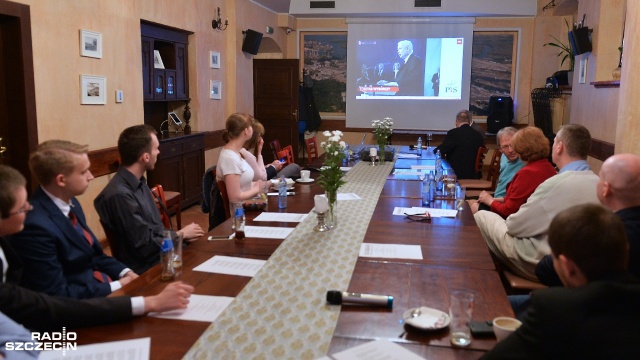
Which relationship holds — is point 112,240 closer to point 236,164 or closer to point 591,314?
point 236,164

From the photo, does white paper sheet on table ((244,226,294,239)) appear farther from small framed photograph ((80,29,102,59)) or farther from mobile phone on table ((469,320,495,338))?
small framed photograph ((80,29,102,59))

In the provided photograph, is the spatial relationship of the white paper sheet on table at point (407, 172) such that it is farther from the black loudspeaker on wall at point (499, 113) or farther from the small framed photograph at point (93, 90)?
the black loudspeaker on wall at point (499, 113)

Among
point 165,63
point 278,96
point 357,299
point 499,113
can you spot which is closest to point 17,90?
point 165,63

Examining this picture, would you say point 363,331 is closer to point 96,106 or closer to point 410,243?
point 410,243

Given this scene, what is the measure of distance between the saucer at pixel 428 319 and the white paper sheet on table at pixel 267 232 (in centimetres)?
112

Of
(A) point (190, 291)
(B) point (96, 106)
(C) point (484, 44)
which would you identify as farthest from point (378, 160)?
(C) point (484, 44)

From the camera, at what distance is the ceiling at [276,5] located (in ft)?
31.6

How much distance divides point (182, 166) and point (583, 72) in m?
5.62

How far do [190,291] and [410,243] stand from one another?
4.05ft

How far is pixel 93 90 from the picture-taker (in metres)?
5.27

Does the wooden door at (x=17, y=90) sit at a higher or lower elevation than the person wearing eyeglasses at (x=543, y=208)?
higher

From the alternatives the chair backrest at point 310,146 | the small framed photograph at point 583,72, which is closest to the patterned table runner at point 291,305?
the chair backrest at point 310,146

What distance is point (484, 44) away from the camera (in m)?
10.5

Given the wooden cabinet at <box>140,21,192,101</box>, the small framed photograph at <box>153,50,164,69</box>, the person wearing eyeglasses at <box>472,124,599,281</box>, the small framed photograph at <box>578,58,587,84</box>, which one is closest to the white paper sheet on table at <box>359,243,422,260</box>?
the person wearing eyeglasses at <box>472,124,599,281</box>
